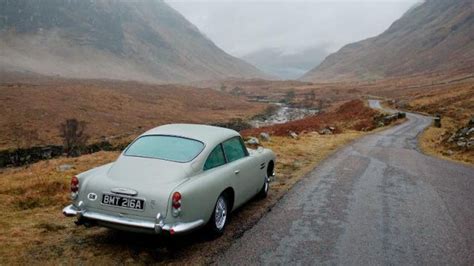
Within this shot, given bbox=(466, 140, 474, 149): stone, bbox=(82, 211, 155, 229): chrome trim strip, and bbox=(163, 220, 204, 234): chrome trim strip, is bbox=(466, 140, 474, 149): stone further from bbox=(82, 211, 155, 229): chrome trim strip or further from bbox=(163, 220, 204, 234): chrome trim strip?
bbox=(82, 211, 155, 229): chrome trim strip

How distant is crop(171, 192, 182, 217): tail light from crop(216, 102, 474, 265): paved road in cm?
106

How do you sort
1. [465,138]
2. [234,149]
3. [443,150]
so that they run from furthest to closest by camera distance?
[465,138] → [443,150] → [234,149]

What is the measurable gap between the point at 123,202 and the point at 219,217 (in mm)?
1932

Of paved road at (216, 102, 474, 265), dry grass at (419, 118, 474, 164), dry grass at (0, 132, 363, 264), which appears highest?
dry grass at (0, 132, 363, 264)

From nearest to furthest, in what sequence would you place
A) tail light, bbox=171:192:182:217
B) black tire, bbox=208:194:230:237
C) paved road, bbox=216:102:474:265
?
tail light, bbox=171:192:182:217, paved road, bbox=216:102:474:265, black tire, bbox=208:194:230:237

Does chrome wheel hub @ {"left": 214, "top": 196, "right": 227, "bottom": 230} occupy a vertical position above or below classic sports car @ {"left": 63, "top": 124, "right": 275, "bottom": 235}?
below

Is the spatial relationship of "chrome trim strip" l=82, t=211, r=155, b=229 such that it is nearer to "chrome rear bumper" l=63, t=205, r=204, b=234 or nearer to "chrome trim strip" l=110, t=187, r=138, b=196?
"chrome rear bumper" l=63, t=205, r=204, b=234

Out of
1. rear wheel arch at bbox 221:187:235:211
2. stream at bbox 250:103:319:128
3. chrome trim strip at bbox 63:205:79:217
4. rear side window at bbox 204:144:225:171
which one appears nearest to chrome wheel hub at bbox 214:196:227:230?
rear wheel arch at bbox 221:187:235:211

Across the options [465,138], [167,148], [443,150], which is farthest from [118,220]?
[465,138]

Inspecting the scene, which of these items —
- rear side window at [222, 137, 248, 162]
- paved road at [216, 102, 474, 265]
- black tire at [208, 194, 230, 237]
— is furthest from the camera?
rear side window at [222, 137, 248, 162]

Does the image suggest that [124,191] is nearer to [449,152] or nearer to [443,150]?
[449,152]

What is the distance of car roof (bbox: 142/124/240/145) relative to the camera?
874 cm

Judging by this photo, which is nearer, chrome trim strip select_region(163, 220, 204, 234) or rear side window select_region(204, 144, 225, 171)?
chrome trim strip select_region(163, 220, 204, 234)

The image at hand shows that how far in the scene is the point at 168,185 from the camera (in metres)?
7.37
